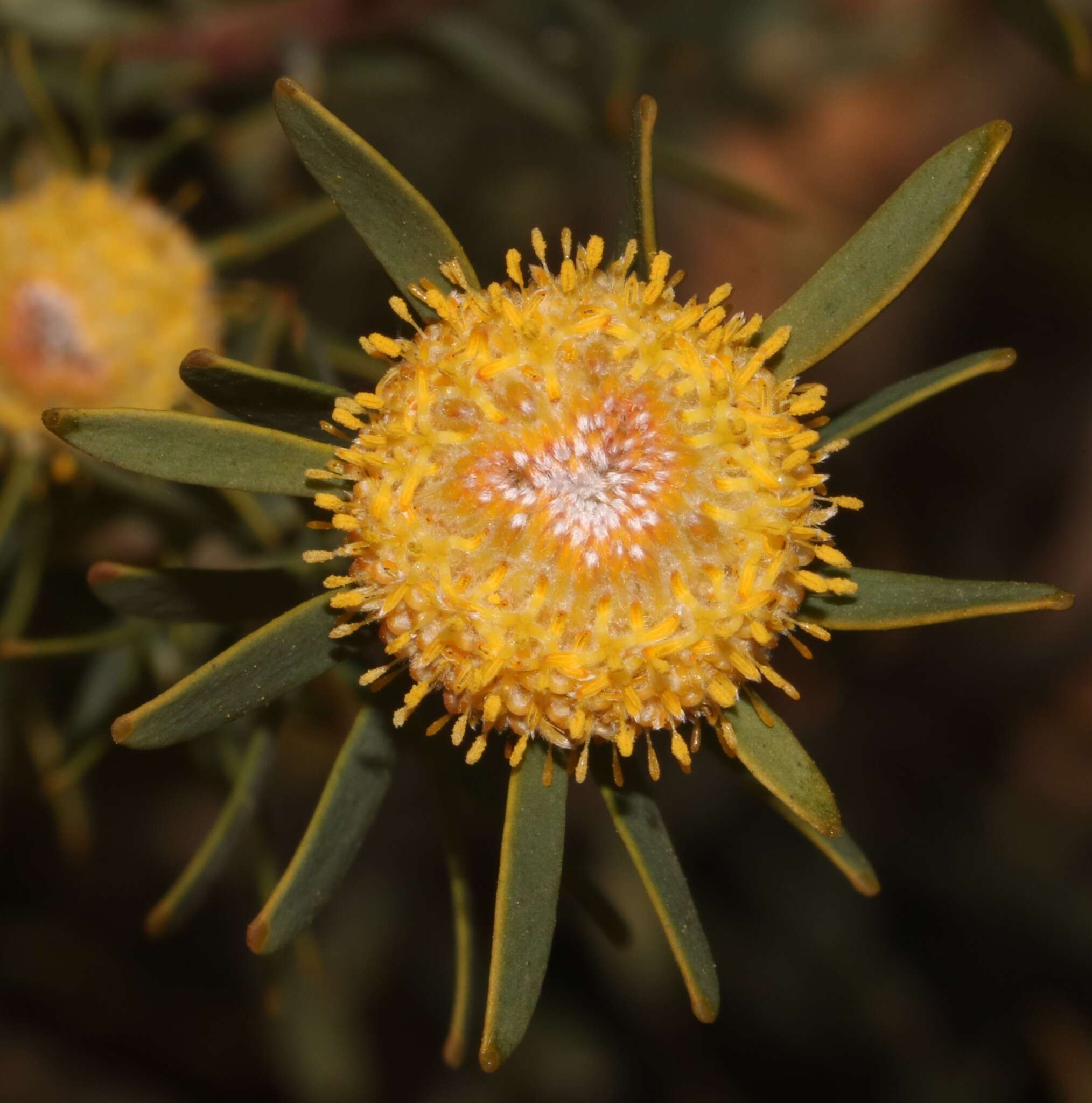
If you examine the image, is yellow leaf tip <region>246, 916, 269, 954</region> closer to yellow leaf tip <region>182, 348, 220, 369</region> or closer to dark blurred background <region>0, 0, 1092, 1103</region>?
yellow leaf tip <region>182, 348, 220, 369</region>

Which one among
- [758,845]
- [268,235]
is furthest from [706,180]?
[758,845]

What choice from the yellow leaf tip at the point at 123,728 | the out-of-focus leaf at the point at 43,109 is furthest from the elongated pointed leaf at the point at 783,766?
the out-of-focus leaf at the point at 43,109

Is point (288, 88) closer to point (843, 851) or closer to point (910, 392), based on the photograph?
point (910, 392)

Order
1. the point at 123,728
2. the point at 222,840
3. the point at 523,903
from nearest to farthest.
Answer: the point at 123,728 < the point at 523,903 < the point at 222,840

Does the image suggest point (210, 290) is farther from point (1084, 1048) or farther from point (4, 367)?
point (1084, 1048)

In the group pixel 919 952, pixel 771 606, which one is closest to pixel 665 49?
pixel 771 606
